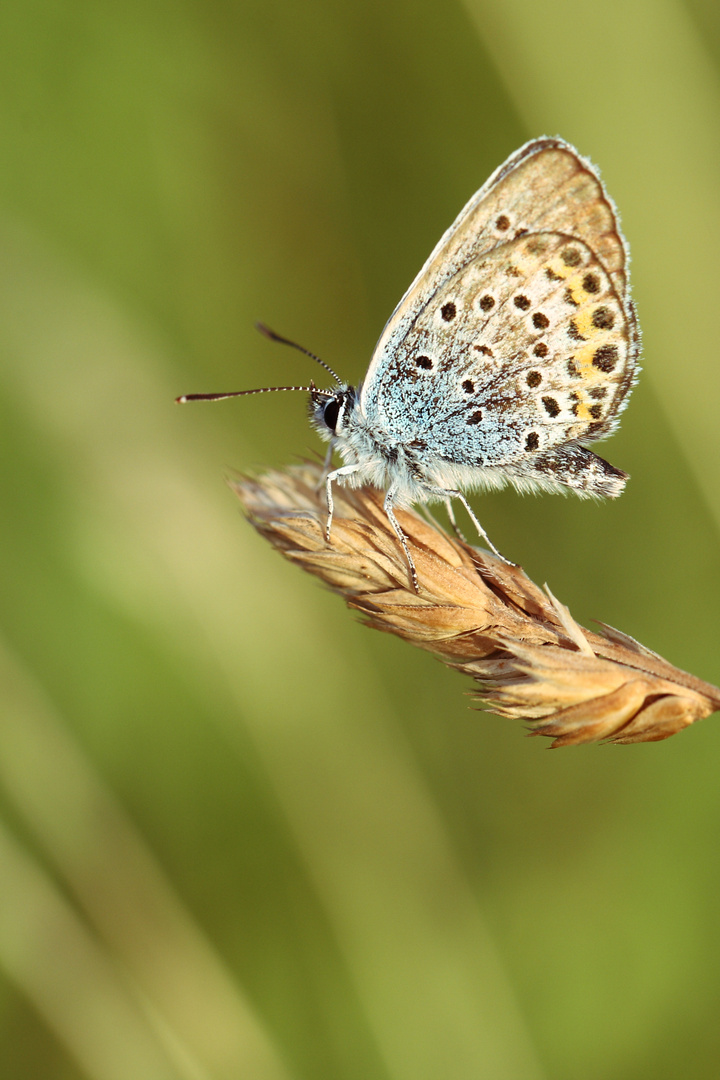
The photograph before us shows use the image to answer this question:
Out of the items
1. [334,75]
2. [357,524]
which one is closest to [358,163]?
[334,75]

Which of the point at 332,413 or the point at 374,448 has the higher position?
the point at 332,413

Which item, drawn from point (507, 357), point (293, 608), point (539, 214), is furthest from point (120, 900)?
point (539, 214)

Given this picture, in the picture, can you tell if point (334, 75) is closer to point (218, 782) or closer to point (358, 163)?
point (358, 163)

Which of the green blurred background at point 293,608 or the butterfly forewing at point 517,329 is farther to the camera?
the green blurred background at point 293,608

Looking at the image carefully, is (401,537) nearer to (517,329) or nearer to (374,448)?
(374,448)

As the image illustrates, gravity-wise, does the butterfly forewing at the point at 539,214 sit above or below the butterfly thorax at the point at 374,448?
above

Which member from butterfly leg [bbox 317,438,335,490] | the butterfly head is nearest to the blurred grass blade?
butterfly leg [bbox 317,438,335,490]

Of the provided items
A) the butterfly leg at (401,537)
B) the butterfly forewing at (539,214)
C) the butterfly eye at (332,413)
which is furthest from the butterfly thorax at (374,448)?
the butterfly forewing at (539,214)

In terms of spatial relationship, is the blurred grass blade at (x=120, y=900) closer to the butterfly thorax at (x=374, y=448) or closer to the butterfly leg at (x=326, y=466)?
the butterfly leg at (x=326, y=466)
